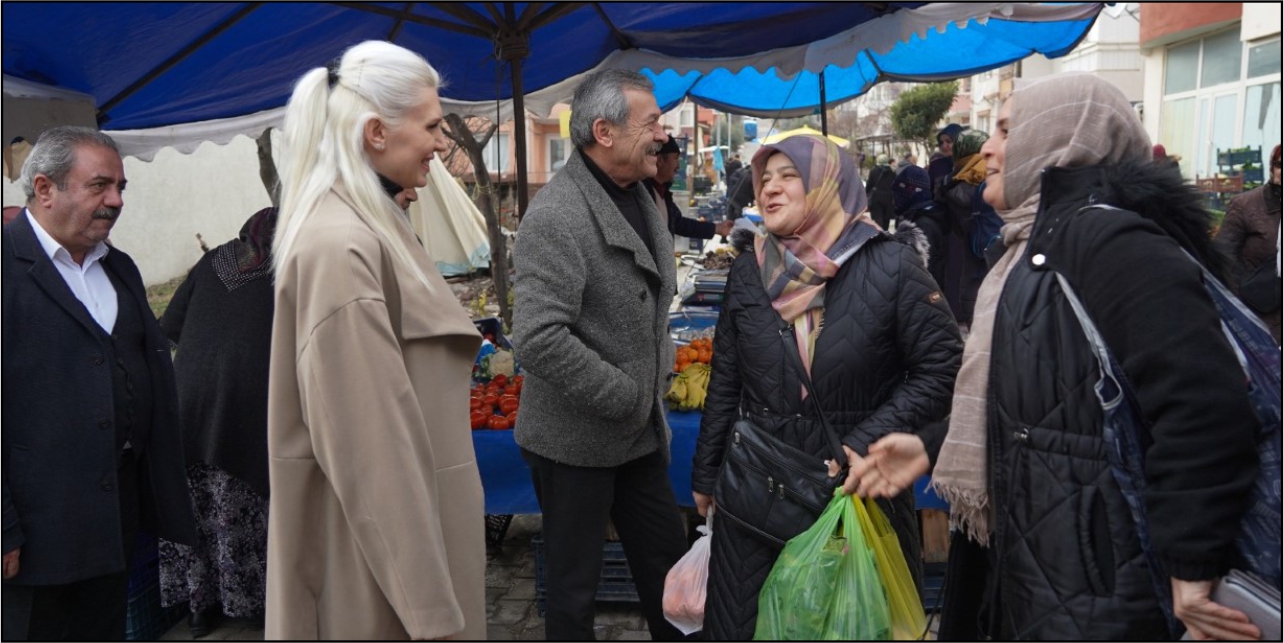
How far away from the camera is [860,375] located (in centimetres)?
236

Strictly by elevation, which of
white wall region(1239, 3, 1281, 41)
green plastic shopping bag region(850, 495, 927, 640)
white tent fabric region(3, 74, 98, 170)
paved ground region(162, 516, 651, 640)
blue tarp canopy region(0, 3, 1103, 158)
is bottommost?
paved ground region(162, 516, 651, 640)

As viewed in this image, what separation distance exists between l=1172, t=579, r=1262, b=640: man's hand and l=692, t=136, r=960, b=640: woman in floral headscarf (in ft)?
2.87

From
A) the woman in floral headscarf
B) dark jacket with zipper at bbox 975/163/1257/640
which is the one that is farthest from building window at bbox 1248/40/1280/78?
dark jacket with zipper at bbox 975/163/1257/640

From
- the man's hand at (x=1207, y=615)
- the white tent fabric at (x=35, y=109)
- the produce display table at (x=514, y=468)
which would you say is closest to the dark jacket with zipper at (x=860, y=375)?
the man's hand at (x=1207, y=615)

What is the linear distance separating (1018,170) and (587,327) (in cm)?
129

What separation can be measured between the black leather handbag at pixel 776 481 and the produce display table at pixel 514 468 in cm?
139

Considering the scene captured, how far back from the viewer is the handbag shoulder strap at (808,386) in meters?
2.32

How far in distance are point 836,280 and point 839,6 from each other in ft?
10.1

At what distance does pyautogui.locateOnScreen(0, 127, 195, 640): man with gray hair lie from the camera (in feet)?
7.89

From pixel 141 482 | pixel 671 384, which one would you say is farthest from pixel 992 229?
pixel 141 482

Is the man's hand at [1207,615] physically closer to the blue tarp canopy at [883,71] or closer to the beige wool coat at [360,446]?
the beige wool coat at [360,446]

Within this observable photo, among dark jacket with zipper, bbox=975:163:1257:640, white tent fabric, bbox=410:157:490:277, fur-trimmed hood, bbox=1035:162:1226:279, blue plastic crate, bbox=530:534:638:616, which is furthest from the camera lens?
white tent fabric, bbox=410:157:490:277

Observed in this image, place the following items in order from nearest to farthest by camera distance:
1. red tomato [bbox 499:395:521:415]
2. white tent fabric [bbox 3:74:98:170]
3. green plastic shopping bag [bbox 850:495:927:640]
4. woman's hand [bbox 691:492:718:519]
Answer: green plastic shopping bag [bbox 850:495:927:640] → woman's hand [bbox 691:492:718:519] → red tomato [bbox 499:395:521:415] → white tent fabric [bbox 3:74:98:170]

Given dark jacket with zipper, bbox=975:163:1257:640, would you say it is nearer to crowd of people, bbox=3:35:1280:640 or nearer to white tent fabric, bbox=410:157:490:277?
crowd of people, bbox=3:35:1280:640
